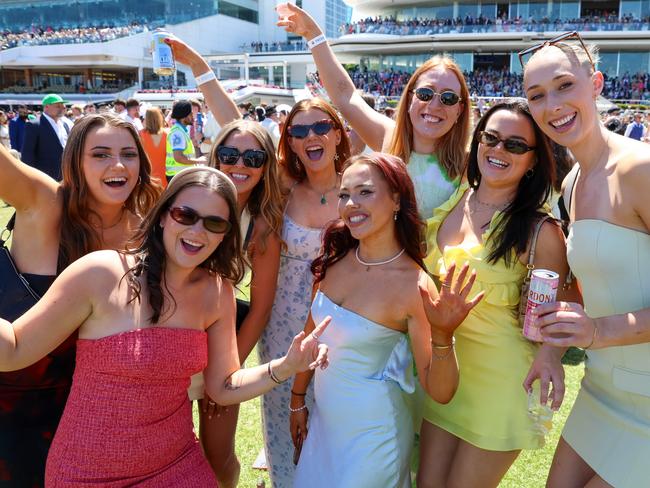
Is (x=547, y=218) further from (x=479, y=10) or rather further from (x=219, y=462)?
(x=479, y=10)

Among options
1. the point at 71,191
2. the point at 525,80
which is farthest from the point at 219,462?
the point at 525,80

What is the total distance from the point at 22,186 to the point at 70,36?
215 ft

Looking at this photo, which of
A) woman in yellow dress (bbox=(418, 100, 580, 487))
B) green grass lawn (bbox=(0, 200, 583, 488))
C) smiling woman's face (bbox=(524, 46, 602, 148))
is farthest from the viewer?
green grass lawn (bbox=(0, 200, 583, 488))

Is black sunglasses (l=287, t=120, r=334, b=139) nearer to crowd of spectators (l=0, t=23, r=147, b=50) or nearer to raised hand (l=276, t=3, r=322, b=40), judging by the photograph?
raised hand (l=276, t=3, r=322, b=40)

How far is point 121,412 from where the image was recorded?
201 cm

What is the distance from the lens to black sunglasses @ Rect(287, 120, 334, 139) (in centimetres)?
314

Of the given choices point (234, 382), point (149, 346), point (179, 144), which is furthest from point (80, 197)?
point (179, 144)

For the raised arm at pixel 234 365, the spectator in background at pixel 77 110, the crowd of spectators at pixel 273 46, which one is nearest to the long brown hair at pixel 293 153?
the raised arm at pixel 234 365

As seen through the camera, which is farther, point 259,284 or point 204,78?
point 204,78

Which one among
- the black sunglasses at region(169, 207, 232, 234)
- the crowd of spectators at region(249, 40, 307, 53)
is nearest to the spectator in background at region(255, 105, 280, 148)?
the black sunglasses at region(169, 207, 232, 234)

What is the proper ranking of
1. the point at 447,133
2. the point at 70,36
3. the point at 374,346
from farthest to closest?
the point at 70,36
the point at 447,133
the point at 374,346

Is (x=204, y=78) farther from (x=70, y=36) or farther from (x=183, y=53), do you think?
(x=70, y=36)

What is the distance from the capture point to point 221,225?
225 centimetres

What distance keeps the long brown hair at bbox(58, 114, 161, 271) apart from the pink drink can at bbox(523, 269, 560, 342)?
6.31ft
